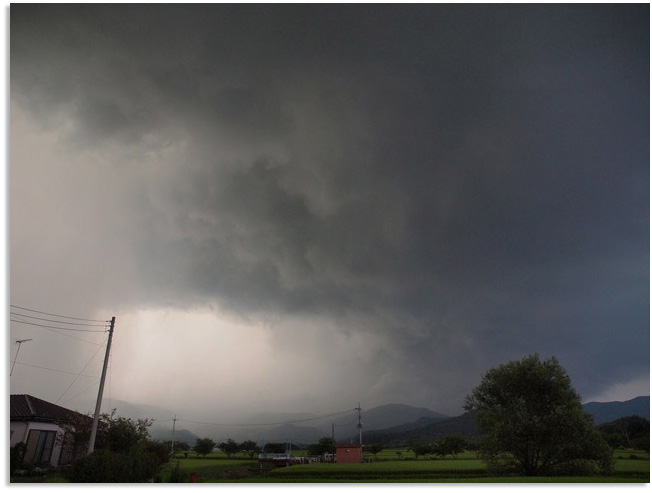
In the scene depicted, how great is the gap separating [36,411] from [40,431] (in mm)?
1254

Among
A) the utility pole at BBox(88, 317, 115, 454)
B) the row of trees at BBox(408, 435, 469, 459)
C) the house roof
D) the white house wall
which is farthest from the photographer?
the row of trees at BBox(408, 435, 469, 459)

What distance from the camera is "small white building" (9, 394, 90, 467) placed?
2188 centimetres

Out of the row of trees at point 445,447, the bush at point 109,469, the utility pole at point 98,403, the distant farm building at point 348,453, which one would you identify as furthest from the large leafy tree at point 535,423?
the row of trees at point 445,447

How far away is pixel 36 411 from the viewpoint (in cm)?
2350

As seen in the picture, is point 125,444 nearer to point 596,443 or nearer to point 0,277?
point 0,277

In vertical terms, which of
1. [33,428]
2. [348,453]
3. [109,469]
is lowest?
[348,453]

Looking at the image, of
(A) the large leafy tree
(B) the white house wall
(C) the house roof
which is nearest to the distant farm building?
(A) the large leafy tree

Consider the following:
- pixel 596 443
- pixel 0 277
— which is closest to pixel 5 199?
pixel 0 277

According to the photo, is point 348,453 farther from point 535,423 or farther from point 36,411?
point 36,411

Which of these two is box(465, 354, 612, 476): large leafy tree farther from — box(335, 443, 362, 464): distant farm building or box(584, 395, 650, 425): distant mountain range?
box(584, 395, 650, 425): distant mountain range

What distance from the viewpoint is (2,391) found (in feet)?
42.6

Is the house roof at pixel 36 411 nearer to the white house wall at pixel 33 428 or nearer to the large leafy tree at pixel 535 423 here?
the white house wall at pixel 33 428

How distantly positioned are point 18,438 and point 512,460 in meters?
24.4

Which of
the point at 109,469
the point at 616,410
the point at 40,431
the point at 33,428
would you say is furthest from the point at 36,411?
the point at 616,410
